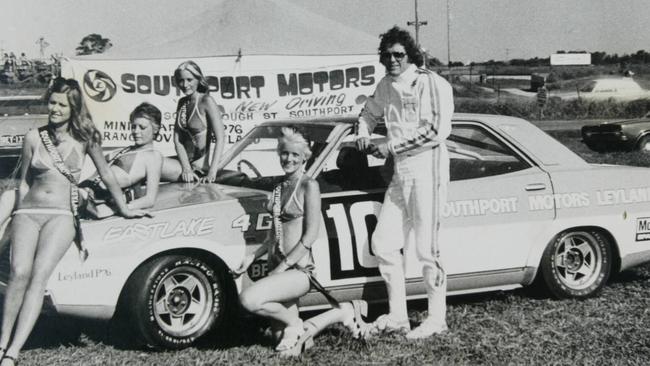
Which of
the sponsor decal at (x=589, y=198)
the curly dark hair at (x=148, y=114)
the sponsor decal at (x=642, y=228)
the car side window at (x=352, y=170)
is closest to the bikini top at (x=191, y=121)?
the curly dark hair at (x=148, y=114)

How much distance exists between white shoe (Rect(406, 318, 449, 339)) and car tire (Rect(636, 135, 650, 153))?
500 inches

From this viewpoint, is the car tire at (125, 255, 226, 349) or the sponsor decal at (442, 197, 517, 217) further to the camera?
the sponsor decal at (442, 197, 517, 217)

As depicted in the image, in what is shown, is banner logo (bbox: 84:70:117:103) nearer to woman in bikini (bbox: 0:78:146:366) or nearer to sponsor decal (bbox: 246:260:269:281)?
woman in bikini (bbox: 0:78:146:366)

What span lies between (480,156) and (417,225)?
991 millimetres

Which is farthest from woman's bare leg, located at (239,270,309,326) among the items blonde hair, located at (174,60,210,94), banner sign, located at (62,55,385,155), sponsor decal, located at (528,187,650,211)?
banner sign, located at (62,55,385,155)

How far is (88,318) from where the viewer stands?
4.18 metres

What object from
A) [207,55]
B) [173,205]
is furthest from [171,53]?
[173,205]

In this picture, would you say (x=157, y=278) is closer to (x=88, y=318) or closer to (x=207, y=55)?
(x=88, y=318)

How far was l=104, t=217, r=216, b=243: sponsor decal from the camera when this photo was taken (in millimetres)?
4230

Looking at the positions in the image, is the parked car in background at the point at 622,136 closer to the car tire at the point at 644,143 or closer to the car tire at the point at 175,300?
the car tire at the point at 644,143

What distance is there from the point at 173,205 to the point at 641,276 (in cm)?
375

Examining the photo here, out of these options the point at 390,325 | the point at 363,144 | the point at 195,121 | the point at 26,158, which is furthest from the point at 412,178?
the point at 26,158

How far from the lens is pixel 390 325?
457 cm

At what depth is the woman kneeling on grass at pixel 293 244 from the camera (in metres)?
4.21
